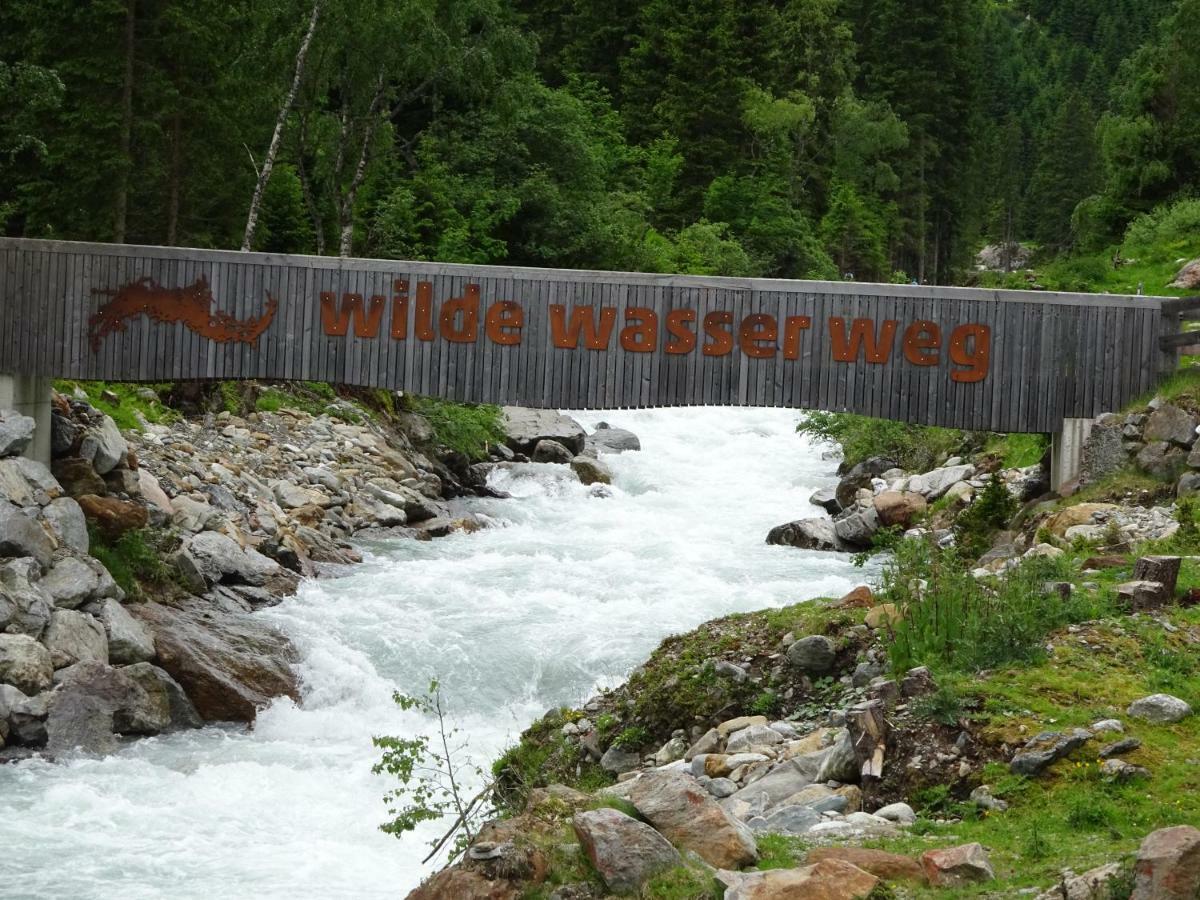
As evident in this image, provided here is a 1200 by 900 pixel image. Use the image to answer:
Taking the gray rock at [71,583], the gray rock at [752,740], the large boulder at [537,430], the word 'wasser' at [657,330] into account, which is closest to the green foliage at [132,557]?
the gray rock at [71,583]

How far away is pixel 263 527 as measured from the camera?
20859mm

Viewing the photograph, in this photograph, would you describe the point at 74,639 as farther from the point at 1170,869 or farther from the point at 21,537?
the point at 1170,869

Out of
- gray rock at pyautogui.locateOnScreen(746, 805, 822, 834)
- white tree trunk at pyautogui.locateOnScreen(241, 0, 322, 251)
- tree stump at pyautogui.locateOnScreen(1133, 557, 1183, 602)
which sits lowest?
gray rock at pyautogui.locateOnScreen(746, 805, 822, 834)

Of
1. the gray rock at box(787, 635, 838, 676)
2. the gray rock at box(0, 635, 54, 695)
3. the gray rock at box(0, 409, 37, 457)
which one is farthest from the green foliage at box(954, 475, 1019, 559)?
the gray rock at box(0, 409, 37, 457)

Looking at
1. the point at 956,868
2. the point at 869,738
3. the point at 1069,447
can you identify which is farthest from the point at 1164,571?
the point at 1069,447

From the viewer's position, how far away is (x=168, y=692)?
49.9 feet

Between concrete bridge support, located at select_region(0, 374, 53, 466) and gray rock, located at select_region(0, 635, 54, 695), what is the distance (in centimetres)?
412

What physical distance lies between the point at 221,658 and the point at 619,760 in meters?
6.08

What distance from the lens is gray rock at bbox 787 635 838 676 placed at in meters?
11.7

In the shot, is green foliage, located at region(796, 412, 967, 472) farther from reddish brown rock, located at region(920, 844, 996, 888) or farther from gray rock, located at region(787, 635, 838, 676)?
reddish brown rock, located at region(920, 844, 996, 888)

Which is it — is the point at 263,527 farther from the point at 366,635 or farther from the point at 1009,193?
the point at 1009,193

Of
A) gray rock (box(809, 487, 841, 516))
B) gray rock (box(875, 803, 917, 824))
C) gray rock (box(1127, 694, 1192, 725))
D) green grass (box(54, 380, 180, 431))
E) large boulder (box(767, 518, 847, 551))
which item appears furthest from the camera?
gray rock (box(809, 487, 841, 516))

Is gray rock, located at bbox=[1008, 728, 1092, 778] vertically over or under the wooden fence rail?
under

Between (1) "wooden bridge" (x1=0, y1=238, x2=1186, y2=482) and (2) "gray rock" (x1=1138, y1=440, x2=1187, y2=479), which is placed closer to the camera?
(2) "gray rock" (x1=1138, y1=440, x2=1187, y2=479)
